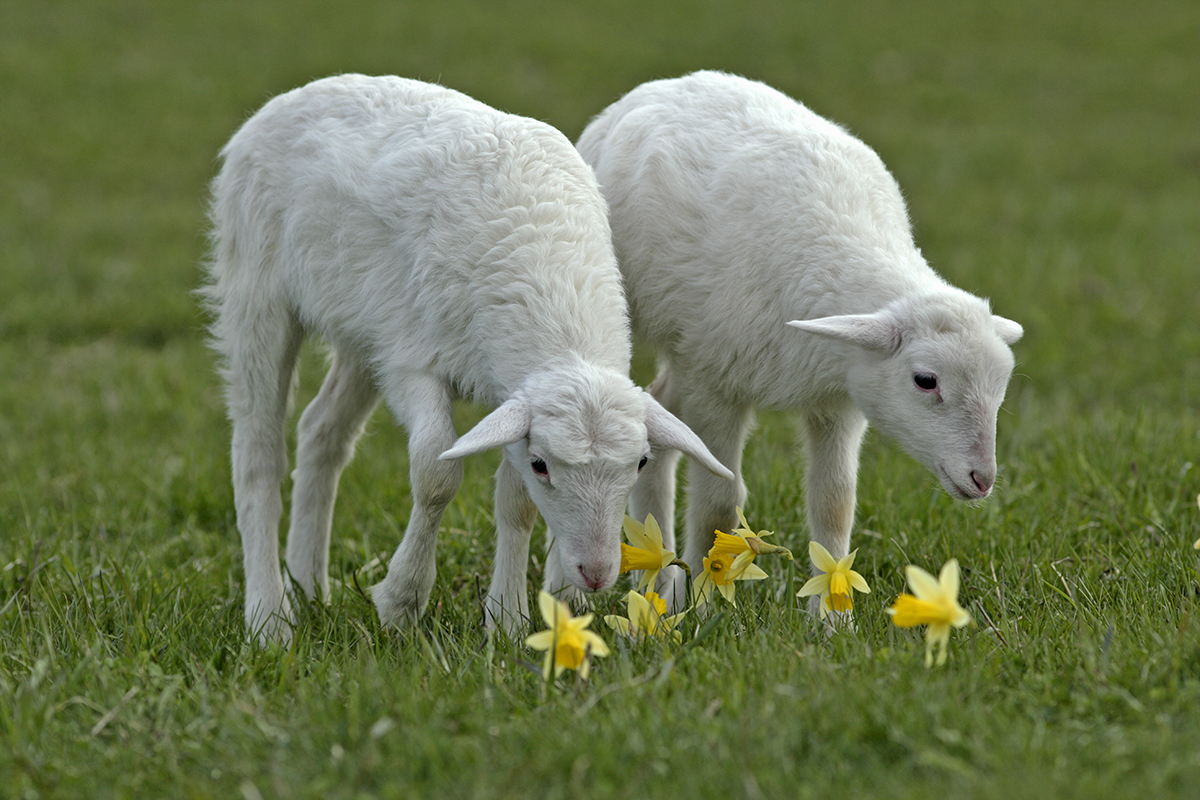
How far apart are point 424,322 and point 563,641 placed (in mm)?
1253

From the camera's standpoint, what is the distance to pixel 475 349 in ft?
12.4

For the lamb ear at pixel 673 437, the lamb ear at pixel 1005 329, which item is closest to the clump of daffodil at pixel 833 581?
the lamb ear at pixel 673 437

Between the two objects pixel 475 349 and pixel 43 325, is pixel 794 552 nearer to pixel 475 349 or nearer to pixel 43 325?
pixel 475 349

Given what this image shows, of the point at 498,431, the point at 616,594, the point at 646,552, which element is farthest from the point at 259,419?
the point at 646,552

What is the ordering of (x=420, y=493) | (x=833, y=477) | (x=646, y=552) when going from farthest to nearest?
(x=833, y=477)
(x=420, y=493)
(x=646, y=552)

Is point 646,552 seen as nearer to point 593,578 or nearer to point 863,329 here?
point 593,578

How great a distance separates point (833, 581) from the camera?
11.5 ft

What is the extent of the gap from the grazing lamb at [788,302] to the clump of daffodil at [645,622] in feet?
3.02

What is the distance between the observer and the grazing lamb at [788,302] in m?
3.68

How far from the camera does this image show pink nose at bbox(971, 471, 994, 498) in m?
3.64

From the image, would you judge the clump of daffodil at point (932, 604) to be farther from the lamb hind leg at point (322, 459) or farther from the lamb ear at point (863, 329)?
the lamb hind leg at point (322, 459)

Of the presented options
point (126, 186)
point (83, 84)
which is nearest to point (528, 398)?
point (126, 186)

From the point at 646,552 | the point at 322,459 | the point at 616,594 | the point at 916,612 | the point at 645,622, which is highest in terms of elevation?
the point at 916,612

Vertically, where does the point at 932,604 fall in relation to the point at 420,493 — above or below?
above
